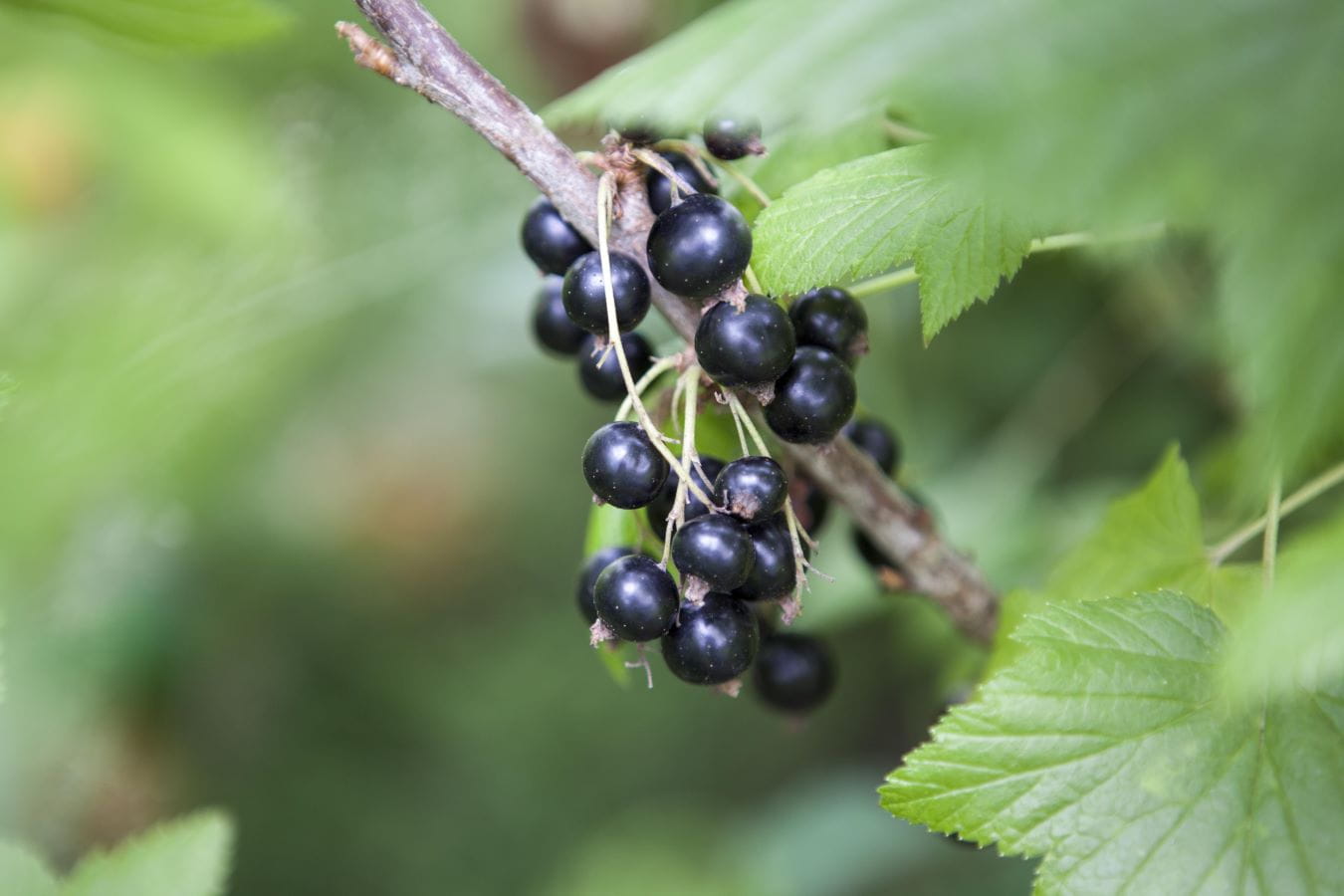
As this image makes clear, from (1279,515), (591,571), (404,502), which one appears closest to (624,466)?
(591,571)

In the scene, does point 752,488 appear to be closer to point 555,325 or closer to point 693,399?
point 693,399

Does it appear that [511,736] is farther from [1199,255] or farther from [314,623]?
[1199,255]

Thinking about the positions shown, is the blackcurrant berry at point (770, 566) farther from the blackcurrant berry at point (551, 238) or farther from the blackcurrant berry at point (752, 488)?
the blackcurrant berry at point (551, 238)

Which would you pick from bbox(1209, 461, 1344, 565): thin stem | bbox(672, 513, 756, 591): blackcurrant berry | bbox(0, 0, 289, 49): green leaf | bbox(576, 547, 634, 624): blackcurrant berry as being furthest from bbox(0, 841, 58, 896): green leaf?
bbox(1209, 461, 1344, 565): thin stem

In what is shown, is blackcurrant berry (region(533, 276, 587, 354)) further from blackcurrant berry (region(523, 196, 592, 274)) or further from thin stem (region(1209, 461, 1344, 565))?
thin stem (region(1209, 461, 1344, 565))

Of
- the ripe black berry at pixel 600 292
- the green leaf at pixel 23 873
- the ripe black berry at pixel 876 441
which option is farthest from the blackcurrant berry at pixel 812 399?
the green leaf at pixel 23 873

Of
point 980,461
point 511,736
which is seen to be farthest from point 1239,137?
point 511,736
